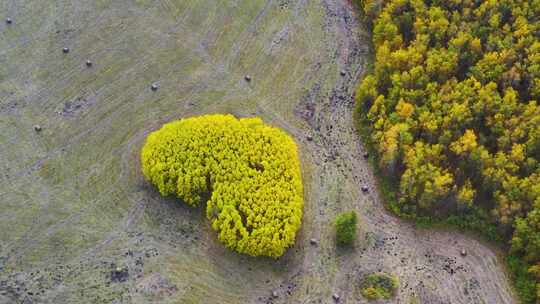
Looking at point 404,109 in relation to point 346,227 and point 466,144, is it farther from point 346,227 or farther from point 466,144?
point 346,227

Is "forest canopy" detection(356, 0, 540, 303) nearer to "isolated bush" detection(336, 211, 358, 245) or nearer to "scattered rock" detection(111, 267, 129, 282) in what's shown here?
"isolated bush" detection(336, 211, 358, 245)

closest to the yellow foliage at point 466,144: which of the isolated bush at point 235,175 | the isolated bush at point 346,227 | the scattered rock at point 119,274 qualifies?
the isolated bush at point 346,227

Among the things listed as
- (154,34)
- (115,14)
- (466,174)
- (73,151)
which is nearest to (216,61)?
(154,34)

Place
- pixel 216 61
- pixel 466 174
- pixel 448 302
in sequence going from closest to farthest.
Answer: pixel 448 302 < pixel 466 174 < pixel 216 61

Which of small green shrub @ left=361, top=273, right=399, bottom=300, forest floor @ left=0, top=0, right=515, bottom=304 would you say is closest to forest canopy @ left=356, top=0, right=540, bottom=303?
forest floor @ left=0, top=0, right=515, bottom=304

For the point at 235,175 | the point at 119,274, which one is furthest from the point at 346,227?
the point at 119,274

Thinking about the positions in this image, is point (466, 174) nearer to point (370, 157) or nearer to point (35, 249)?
point (370, 157)

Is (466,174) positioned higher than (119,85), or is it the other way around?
(466,174)
